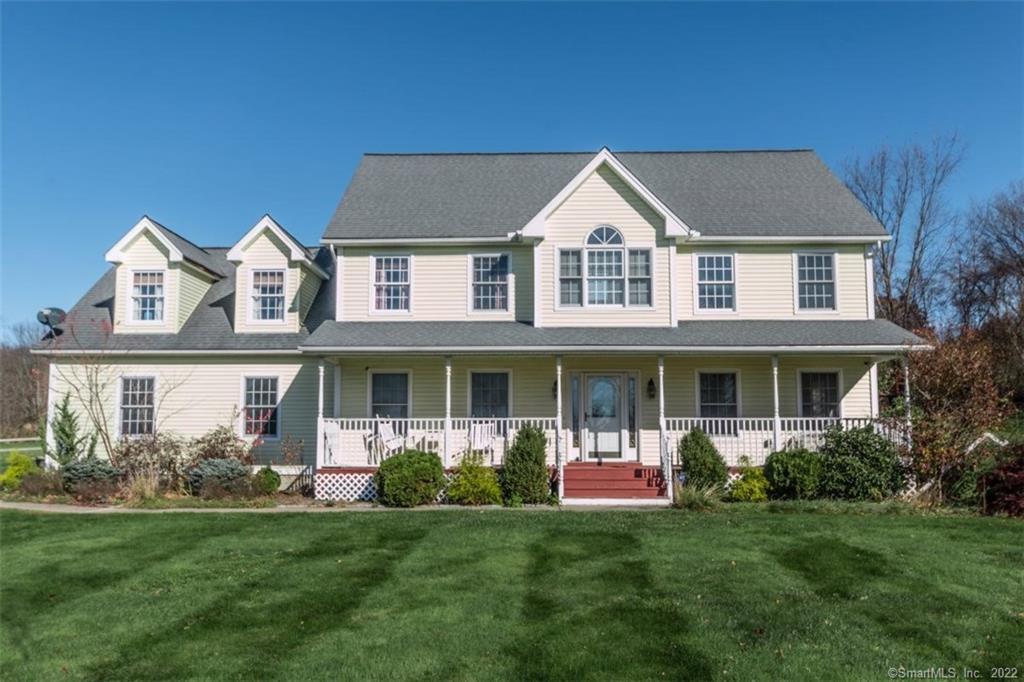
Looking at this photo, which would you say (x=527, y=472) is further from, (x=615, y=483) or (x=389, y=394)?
(x=389, y=394)

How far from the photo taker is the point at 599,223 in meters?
18.5

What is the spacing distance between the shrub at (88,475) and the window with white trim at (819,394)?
17.6m

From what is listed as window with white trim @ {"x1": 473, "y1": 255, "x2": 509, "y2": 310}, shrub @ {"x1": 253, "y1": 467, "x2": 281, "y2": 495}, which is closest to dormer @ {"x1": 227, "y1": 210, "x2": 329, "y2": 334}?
shrub @ {"x1": 253, "y1": 467, "x2": 281, "y2": 495}

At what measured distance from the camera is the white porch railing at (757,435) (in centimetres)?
1672

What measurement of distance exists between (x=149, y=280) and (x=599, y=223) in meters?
13.1

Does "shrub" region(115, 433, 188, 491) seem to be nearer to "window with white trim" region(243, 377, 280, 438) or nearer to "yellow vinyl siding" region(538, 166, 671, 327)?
"window with white trim" region(243, 377, 280, 438)

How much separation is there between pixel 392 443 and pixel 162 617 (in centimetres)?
934

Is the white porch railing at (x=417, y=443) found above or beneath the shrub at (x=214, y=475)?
above

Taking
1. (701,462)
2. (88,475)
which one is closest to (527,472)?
(701,462)

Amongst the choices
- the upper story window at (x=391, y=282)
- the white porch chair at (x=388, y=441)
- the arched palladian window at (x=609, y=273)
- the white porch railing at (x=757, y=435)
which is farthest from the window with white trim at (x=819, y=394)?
the upper story window at (x=391, y=282)

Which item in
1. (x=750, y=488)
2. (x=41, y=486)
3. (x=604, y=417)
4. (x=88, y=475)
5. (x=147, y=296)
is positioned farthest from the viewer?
(x=147, y=296)

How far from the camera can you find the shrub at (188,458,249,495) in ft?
55.2

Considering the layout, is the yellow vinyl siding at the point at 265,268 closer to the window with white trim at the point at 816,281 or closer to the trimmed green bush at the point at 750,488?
the trimmed green bush at the point at 750,488

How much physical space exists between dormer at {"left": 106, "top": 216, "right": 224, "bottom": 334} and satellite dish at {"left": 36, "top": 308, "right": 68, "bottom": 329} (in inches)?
65.0
